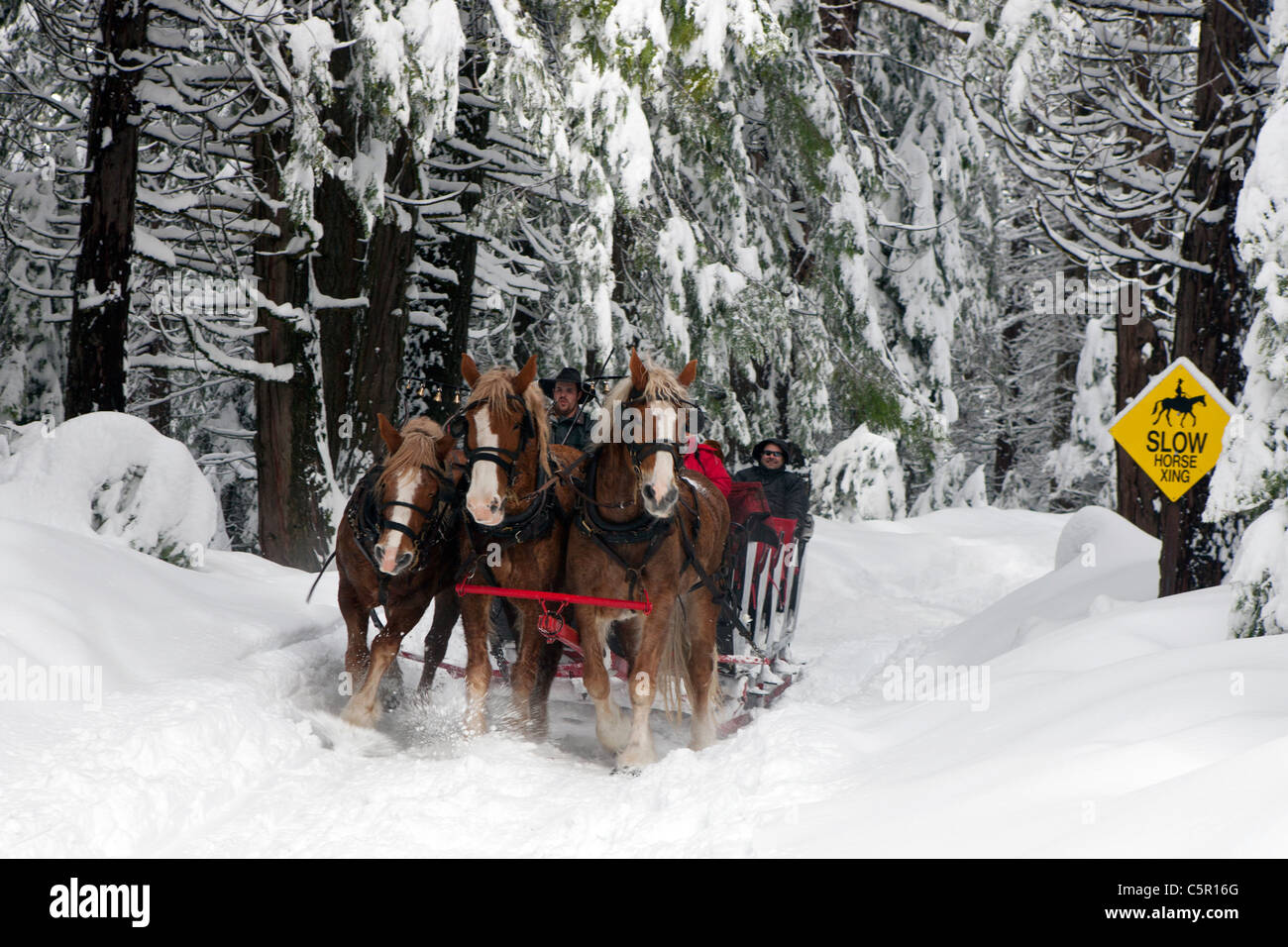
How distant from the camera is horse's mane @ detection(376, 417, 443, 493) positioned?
598cm

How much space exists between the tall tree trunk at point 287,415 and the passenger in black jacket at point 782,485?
11.9ft

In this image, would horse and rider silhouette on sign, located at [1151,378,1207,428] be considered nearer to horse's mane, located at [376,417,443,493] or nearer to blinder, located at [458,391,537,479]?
blinder, located at [458,391,537,479]

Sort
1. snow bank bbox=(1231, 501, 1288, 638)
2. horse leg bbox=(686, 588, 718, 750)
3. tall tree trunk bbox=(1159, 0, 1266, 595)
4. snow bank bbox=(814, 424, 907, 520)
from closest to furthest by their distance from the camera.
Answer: snow bank bbox=(1231, 501, 1288, 638)
horse leg bbox=(686, 588, 718, 750)
tall tree trunk bbox=(1159, 0, 1266, 595)
snow bank bbox=(814, 424, 907, 520)

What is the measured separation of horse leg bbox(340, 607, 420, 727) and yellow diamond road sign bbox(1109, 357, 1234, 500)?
453cm

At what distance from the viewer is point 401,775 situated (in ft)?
16.5

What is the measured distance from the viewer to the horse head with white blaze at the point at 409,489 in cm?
571

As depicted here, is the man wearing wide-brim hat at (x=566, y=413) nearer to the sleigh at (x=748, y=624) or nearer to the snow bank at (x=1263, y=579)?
the sleigh at (x=748, y=624)

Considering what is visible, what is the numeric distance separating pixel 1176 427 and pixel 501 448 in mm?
4105

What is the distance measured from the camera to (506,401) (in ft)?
18.5

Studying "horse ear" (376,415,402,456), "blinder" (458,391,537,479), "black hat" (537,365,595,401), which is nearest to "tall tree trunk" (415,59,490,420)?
"black hat" (537,365,595,401)

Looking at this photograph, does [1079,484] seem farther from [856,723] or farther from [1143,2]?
[856,723]

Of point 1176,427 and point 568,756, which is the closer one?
point 568,756

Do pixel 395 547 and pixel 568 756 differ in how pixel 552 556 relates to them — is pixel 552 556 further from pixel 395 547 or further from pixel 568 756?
pixel 568 756

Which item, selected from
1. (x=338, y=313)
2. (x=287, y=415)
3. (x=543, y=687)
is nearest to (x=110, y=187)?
(x=338, y=313)
